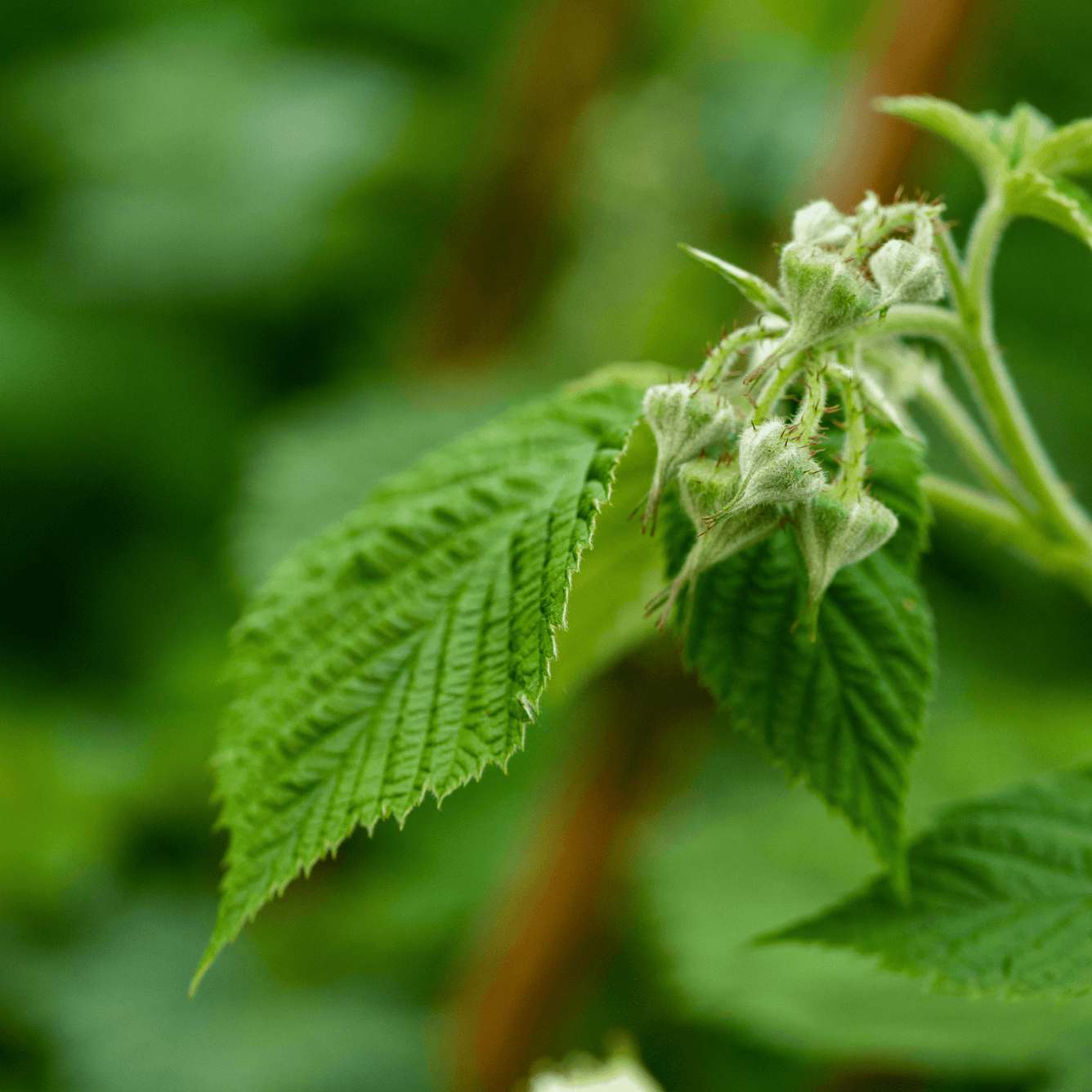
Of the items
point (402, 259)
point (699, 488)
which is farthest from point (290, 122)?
point (699, 488)

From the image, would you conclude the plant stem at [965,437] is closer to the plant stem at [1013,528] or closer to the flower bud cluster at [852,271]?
the plant stem at [1013,528]

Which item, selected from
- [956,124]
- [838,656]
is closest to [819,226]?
[956,124]

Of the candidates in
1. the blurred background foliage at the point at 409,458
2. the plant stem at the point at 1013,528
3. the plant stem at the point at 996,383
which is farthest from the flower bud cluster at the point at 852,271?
the blurred background foliage at the point at 409,458

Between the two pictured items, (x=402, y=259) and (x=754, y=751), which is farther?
(x=402, y=259)

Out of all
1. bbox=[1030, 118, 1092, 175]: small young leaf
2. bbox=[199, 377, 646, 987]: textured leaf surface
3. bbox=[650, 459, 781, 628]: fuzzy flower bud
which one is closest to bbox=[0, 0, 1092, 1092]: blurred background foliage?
bbox=[199, 377, 646, 987]: textured leaf surface

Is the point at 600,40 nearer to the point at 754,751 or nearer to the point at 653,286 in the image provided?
the point at 653,286

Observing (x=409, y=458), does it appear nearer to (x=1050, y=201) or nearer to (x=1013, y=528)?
(x=1013, y=528)
